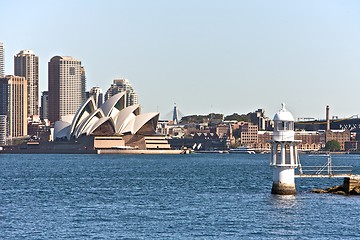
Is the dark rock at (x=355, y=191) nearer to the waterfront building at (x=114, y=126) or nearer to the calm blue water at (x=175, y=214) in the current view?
the calm blue water at (x=175, y=214)

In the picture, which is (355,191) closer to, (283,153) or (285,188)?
(285,188)

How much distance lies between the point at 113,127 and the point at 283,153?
116854 mm

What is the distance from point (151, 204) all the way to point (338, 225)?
1040 centimetres

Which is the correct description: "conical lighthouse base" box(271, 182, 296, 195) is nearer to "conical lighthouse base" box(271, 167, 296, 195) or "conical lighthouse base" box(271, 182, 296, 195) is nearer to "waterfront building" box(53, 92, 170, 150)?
"conical lighthouse base" box(271, 167, 296, 195)

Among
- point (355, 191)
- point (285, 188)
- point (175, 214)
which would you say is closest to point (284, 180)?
point (285, 188)

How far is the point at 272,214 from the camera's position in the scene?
115ft

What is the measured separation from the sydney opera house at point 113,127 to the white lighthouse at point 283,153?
4288 inches

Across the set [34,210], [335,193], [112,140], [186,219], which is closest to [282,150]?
[335,193]

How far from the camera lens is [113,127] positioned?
15588cm

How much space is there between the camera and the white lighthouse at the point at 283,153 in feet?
131

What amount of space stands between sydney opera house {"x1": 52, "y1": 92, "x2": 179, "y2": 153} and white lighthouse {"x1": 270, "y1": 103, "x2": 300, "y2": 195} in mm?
108917

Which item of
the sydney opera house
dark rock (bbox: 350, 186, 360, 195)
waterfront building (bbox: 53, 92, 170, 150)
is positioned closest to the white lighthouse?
dark rock (bbox: 350, 186, 360, 195)

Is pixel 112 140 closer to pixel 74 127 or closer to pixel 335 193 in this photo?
pixel 74 127

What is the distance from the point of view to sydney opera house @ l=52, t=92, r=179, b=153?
152m
